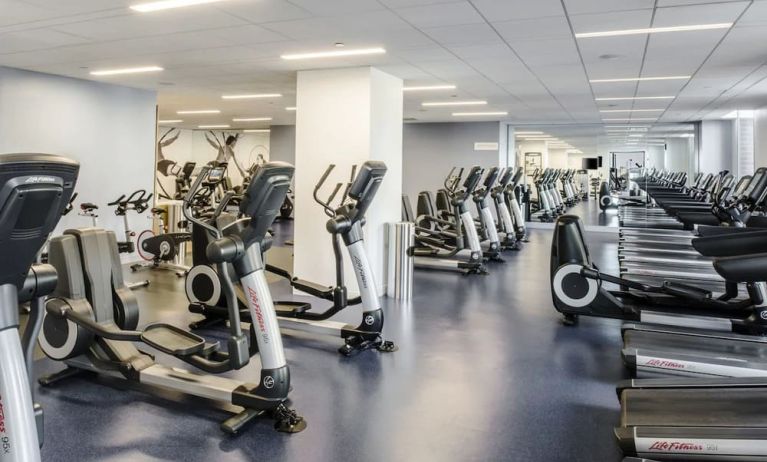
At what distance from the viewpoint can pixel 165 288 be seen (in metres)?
5.95

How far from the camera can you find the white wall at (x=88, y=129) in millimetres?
6199

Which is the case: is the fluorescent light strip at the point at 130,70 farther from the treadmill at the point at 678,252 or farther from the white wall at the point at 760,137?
the white wall at the point at 760,137

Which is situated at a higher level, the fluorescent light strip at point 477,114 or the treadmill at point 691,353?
the fluorescent light strip at point 477,114

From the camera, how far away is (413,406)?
298 cm

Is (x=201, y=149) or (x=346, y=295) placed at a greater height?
(x=201, y=149)

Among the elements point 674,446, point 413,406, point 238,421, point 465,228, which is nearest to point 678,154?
point 465,228

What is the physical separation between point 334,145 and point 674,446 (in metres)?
4.26

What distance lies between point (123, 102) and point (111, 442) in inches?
238

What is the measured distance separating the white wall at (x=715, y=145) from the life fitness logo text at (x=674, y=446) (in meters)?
11.7

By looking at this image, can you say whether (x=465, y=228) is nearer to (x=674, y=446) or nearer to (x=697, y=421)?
(x=697, y=421)

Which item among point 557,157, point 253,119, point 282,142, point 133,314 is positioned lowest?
point 133,314

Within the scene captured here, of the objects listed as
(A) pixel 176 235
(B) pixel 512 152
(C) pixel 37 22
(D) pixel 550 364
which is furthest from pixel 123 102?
(B) pixel 512 152

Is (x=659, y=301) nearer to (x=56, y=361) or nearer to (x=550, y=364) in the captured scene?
(x=550, y=364)

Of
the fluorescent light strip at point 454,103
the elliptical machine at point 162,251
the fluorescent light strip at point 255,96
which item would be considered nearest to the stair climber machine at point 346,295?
the elliptical machine at point 162,251
